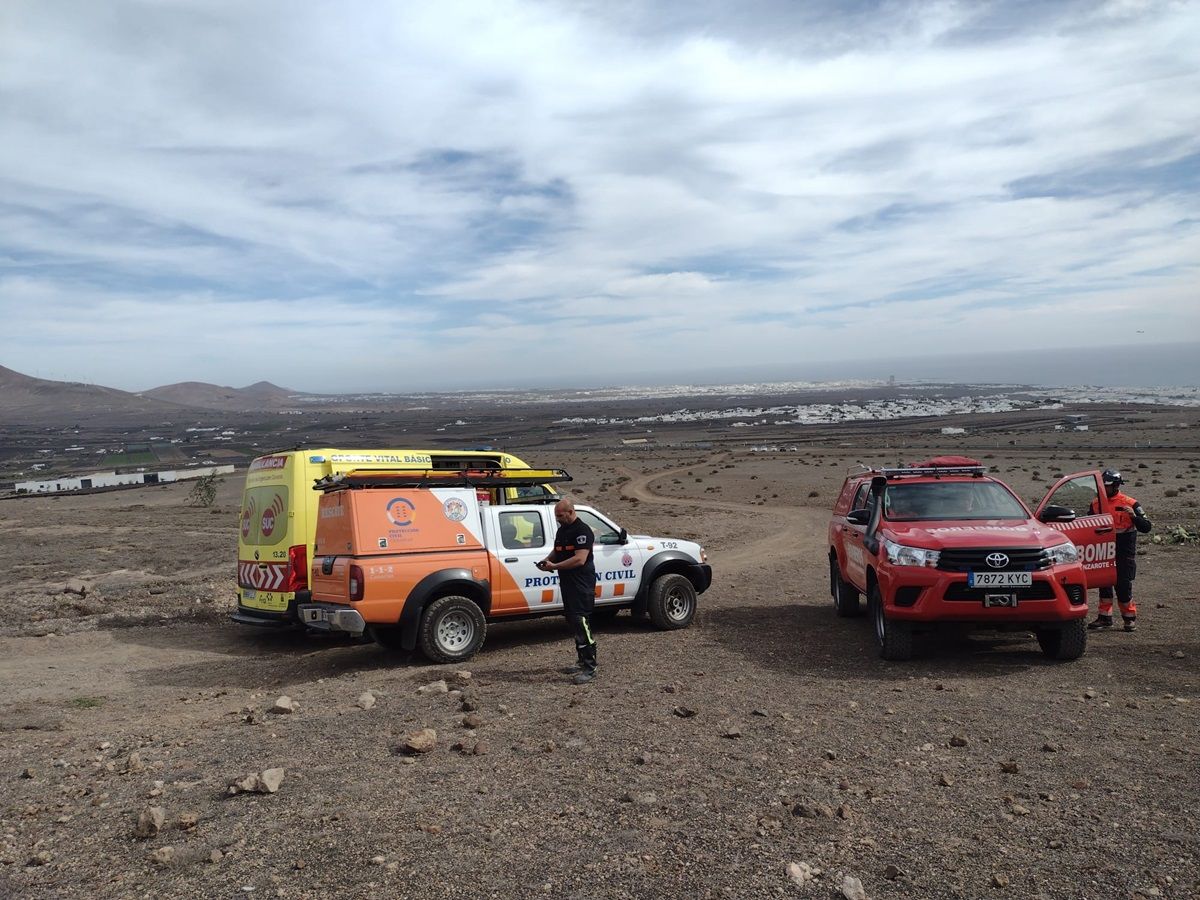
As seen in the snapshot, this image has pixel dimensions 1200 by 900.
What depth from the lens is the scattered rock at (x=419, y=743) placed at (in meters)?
6.50

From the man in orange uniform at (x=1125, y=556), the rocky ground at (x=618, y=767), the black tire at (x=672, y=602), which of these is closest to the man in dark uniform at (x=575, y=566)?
the rocky ground at (x=618, y=767)

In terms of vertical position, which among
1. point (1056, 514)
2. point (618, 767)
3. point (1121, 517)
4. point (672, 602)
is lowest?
point (672, 602)

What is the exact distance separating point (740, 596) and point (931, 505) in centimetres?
471

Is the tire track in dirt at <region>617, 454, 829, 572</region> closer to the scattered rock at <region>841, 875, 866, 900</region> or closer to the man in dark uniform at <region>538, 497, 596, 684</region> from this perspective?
the man in dark uniform at <region>538, 497, 596, 684</region>

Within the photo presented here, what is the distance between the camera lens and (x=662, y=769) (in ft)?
19.9

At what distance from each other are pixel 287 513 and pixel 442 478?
209 centimetres

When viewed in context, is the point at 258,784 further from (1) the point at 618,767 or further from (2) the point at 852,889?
(2) the point at 852,889

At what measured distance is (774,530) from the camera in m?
25.4

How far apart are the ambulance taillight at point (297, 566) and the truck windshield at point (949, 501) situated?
680 cm

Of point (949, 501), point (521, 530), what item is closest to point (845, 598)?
point (949, 501)

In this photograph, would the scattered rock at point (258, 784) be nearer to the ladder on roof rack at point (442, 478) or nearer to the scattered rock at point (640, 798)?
the scattered rock at point (640, 798)

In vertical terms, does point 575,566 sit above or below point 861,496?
below

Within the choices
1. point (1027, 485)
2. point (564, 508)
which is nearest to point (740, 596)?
point (564, 508)

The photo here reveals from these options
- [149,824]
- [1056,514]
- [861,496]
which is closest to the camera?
[149,824]
